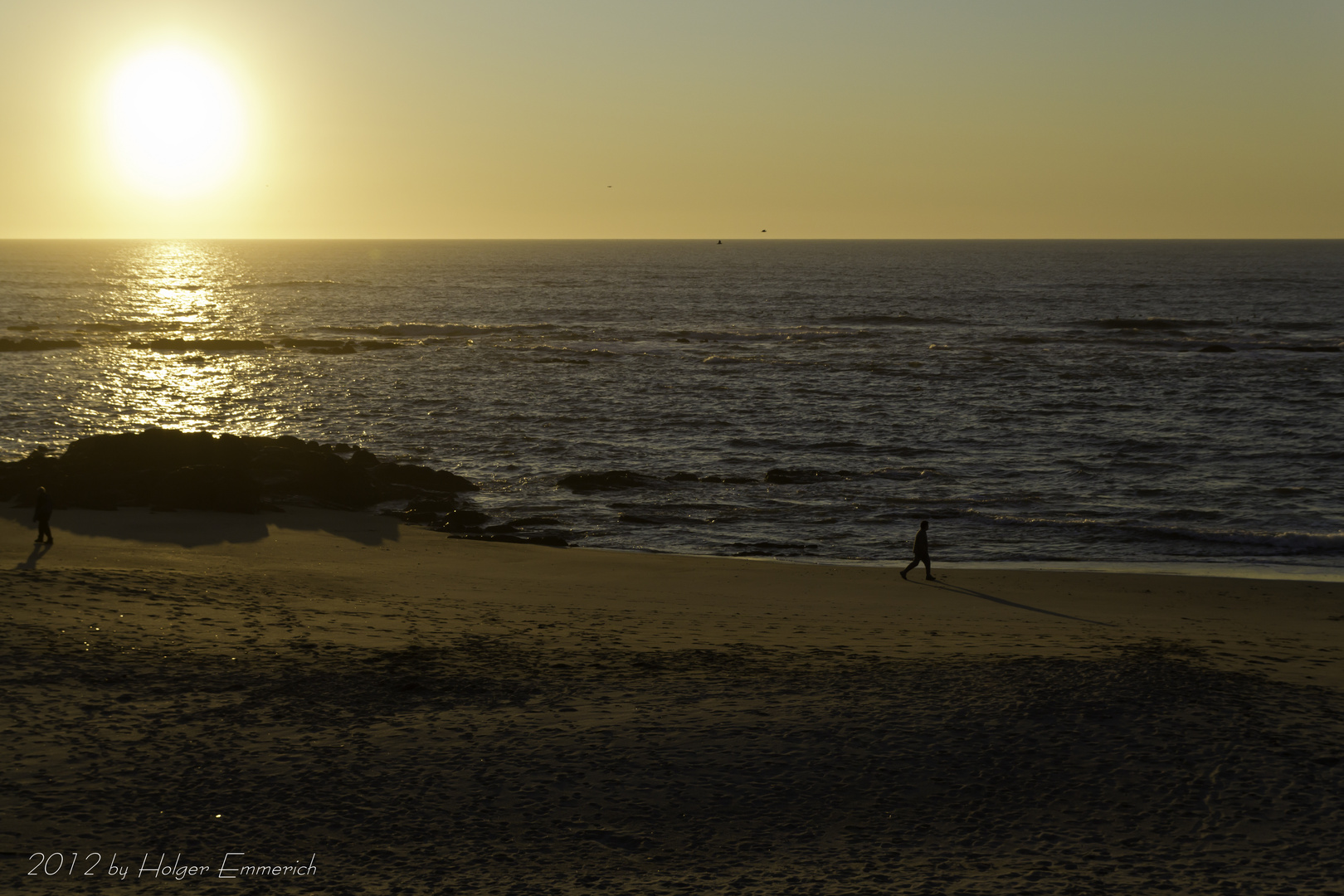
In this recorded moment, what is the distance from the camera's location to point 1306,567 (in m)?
22.5

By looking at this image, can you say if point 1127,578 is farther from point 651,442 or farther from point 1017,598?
point 651,442

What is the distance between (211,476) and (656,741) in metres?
18.2

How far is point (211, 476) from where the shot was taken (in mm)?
25516

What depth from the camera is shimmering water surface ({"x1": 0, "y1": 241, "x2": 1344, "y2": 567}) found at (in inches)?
1071

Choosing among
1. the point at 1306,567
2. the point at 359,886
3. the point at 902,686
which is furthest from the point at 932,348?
the point at 359,886

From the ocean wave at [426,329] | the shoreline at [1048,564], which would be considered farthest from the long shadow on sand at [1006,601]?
the ocean wave at [426,329]

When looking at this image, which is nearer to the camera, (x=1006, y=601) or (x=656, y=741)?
(x=656, y=741)

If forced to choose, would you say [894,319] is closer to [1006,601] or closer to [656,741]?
[1006,601]

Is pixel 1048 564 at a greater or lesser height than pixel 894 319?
lesser

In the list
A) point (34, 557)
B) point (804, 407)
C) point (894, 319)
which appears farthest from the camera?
point (894, 319)

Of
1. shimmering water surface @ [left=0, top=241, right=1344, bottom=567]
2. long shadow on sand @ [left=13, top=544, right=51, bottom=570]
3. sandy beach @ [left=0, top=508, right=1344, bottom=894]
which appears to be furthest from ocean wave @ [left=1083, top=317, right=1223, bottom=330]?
long shadow on sand @ [left=13, top=544, right=51, bottom=570]

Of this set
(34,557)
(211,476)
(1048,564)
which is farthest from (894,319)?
(34,557)

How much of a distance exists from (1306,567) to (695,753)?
58.2 ft

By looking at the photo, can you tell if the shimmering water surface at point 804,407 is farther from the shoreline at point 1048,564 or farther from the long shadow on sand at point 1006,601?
the long shadow on sand at point 1006,601
